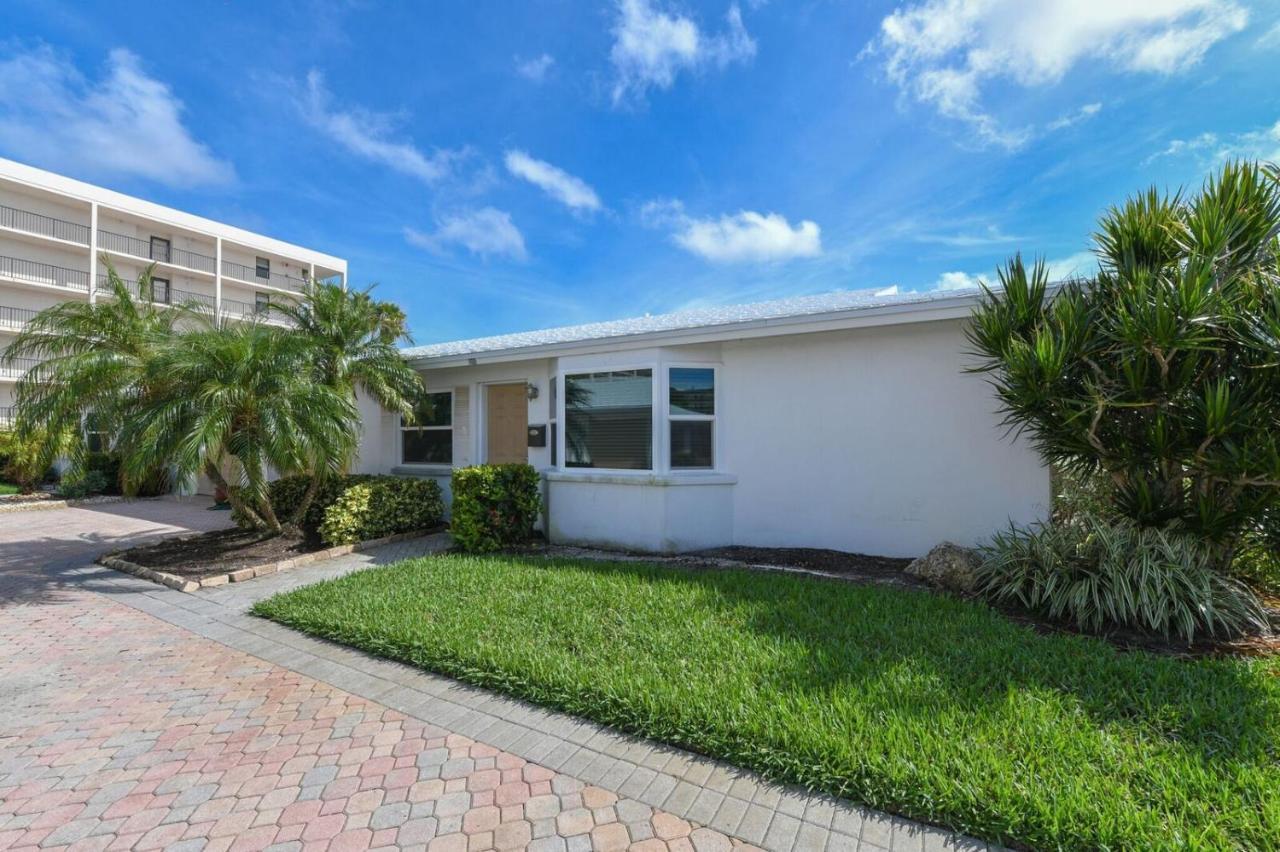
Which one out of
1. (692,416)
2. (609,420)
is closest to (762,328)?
(692,416)

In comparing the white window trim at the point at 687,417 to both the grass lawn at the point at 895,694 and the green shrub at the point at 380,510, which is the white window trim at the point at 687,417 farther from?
the green shrub at the point at 380,510

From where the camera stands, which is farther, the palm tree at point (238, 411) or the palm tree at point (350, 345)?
the palm tree at point (350, 345)

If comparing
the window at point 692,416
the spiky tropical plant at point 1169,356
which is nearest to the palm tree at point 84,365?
the window at point 692,416

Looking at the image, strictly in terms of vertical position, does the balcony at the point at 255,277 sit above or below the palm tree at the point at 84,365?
above

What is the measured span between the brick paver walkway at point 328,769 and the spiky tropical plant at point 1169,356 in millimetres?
4328

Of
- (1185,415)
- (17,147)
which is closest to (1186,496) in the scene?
(1185,415)

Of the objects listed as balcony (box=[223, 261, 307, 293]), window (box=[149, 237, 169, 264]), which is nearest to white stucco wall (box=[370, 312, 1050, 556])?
balcony (box=[223, 261, 307, 293])

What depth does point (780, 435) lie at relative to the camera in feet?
25.7

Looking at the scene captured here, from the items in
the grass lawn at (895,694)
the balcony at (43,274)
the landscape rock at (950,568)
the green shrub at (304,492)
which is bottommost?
the grass lawn at (895,694)

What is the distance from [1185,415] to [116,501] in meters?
24.1

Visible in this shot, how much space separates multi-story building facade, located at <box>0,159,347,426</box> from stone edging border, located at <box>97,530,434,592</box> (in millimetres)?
15589

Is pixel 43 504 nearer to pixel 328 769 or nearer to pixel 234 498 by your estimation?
pixel 234 498

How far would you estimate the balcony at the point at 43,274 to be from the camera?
25.2 meters

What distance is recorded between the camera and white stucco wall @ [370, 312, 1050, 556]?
6.67m
